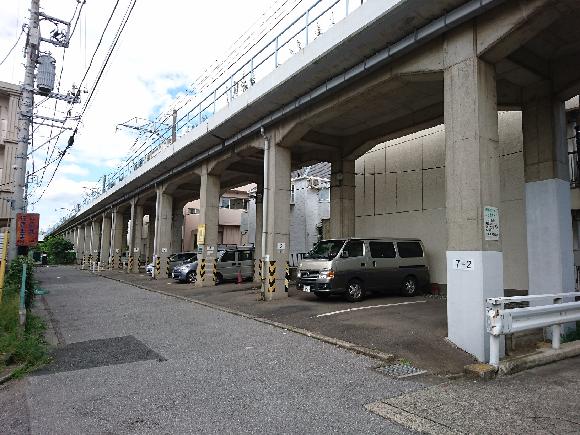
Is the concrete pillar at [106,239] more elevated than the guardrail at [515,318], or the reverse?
the concrete pillar at [106,239]

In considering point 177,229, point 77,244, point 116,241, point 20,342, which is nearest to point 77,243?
point 77,244

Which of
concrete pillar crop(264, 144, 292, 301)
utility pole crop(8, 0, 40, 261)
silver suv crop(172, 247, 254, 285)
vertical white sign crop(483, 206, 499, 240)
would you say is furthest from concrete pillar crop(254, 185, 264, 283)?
vertical white sign crop(483, 206, 499, 240)

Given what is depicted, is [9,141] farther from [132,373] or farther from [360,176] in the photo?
[132,373]

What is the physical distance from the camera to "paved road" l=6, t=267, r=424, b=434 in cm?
415

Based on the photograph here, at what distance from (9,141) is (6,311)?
19416mm

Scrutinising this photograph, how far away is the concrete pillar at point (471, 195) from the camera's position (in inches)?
271

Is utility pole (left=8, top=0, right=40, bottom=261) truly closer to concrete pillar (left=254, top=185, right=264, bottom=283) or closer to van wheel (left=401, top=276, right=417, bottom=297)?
concrete pillar (left=254, top=185, right=264, bottom=283)

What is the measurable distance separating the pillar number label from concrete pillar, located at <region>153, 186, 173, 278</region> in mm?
20935

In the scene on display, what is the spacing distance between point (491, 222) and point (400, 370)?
10.1 ft

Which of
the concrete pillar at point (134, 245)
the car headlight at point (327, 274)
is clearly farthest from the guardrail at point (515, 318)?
the concrete pillar at point (134, 245)

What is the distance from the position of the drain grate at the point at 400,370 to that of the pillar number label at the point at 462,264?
6.73 ft

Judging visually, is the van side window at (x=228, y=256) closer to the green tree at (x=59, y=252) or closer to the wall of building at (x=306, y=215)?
the wall of building at (x=306, y=215)

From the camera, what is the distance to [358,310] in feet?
34.8

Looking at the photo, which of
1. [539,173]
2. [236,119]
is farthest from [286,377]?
[236,119]
